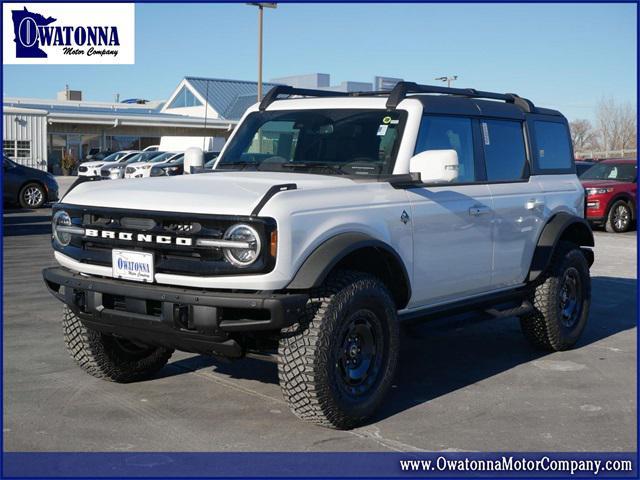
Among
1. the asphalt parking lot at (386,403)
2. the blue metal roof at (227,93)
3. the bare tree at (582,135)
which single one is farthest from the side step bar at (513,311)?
the bare tree at (582,135)

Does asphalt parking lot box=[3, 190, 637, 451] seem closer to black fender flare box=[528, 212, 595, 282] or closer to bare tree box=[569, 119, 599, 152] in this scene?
black fender flare box=[528, 212, 595, 282]

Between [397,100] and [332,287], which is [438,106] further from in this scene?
[332,287]

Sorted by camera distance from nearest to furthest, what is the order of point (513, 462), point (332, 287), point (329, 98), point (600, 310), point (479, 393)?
1. point (513, 462)
2. point (332, 287)
3. point (479, 393)
4. point (329, 98)
5. point (600, 310)

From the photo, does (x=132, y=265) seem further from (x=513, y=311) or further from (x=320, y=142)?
(x=513, y=311)

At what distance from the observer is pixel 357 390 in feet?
16.6

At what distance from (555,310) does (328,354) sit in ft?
9.47

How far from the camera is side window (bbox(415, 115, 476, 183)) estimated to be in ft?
19.5

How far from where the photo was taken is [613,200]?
61.5 ft

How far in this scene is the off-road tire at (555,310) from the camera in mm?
6926

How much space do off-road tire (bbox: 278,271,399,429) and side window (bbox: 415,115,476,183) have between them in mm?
1327

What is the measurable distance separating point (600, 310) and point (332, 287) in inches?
203

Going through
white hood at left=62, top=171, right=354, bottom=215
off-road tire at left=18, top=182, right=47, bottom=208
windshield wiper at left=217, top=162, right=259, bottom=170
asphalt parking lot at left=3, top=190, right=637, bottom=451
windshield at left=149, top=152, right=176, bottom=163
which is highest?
windshield at left=149, top=152, right=176, bottom=163

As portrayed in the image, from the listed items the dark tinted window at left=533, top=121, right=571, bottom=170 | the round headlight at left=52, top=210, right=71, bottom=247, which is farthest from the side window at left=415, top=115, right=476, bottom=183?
the round headlight at left=52, top=210, right=71, bottom=247

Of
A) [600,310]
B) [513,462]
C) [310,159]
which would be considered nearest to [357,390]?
[513,462]
